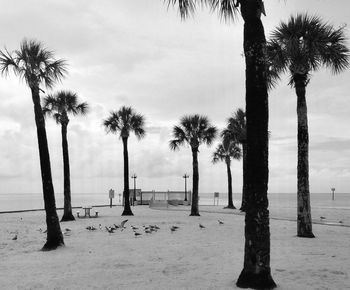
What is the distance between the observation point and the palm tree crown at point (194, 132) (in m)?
31.9

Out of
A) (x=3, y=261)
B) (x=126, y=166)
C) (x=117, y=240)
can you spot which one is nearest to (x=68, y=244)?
(x=117, y=240)

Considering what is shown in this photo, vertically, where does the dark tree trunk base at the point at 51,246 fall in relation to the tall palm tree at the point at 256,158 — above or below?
below

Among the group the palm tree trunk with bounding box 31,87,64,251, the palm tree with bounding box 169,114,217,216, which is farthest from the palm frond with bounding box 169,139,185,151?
the palm tree trunk with bounding box 31,87,64,251

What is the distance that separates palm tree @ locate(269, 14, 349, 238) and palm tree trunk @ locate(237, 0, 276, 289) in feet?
26.3

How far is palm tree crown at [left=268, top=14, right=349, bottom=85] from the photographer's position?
15531mm

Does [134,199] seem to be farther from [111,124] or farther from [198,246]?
[198,246]

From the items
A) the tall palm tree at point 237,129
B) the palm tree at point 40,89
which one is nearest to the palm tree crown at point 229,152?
the tall palm tree at point 237,129

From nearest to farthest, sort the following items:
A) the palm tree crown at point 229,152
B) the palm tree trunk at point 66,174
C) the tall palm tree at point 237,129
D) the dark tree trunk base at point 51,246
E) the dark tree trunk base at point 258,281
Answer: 1. the dark tree trunk base at point 258,281
2. the dark tree trunk base at point 51,246
3. the palm tree trunk at point 66,174
4. the tall palm tree at point 237,129
5. the palm tree crown at point 229,152

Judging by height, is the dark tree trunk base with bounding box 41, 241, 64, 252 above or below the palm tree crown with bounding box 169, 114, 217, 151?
below

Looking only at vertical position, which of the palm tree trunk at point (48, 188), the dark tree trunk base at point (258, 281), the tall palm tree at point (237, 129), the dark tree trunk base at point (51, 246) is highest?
the tall palm tree at point (237, 129)

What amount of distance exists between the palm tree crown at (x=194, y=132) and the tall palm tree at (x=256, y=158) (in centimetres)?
2372

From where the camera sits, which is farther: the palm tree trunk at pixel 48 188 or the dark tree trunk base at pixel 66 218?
the dark tree trunk base at pixel 66 218

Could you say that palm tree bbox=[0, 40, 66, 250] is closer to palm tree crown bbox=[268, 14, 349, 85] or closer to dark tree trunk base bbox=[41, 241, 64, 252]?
dark tree trunk base bbox=[41, 241, 64, 252]

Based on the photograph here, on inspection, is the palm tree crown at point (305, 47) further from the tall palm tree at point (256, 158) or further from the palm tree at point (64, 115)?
the palm tree at point (64, 115)
